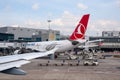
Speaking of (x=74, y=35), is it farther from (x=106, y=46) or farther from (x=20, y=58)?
(x=106, y=46)

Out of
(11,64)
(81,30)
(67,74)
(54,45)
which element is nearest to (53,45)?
(54,45)

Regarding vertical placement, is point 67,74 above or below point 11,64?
below

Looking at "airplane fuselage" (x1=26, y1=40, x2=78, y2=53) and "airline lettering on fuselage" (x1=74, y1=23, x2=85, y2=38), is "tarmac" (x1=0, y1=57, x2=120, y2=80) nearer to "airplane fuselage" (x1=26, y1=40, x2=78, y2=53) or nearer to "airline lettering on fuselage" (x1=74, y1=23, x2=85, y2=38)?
"airline lettering on fuselage" (x1=74, y1=23, x2=85, y2=38)

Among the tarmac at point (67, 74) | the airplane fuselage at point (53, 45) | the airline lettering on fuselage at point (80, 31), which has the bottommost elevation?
the tarmac at point (67, 74)

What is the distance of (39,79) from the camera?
27547mm

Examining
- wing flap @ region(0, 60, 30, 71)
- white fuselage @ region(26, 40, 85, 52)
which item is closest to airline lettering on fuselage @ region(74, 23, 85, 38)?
white fuselage @ region(26, 40, 85, 52)

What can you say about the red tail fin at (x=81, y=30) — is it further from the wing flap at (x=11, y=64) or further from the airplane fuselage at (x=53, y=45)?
the wing flap at (x=11, y=64)

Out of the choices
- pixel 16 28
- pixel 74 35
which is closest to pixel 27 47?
pixel 74 35

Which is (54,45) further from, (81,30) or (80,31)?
(81,30)

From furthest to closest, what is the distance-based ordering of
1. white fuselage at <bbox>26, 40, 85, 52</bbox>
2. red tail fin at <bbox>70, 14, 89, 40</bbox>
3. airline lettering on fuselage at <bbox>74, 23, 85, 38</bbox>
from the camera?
white fuselage at <bbox>26, 40, 85, 52</bbox> < airline lettering on fuselage at <bbox>74, 23, 85, 38</bbox> < red tail fin at <bbox>70, 14, 89, 40</bbox>

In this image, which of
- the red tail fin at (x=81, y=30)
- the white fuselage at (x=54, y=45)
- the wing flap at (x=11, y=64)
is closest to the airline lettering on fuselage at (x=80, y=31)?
the red tail fin at (x=81, y=30)

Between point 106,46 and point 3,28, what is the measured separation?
7678 centimetres

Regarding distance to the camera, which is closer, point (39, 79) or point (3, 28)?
point (39, 79)

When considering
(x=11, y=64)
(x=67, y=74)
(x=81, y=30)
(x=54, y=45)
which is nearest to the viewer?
(x=11, y=64)
